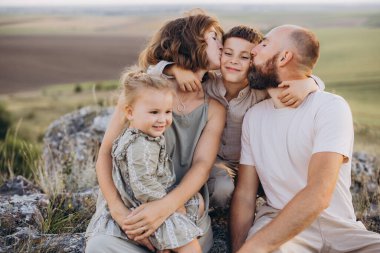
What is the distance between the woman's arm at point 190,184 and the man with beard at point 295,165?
0.23 metres

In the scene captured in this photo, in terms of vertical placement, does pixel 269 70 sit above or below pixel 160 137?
above

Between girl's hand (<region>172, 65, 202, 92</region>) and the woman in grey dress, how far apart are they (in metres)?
0.04

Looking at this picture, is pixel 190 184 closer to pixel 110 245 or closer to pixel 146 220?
pixel 146 220

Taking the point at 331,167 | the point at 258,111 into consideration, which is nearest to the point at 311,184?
the point at 331,167

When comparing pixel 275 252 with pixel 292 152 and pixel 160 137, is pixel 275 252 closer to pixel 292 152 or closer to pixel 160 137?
pixel 292 152

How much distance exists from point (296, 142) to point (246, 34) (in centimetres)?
84

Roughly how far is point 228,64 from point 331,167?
1.01m

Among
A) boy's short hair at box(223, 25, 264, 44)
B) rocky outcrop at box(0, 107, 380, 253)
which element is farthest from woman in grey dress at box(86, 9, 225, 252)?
rocky outcrop at box(0, 107, 380, 253)

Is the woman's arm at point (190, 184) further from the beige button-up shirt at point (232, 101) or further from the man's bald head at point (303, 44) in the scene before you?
the man's bald head at point (303, 44)

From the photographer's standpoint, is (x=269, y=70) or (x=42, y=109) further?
(x=42, y=109)

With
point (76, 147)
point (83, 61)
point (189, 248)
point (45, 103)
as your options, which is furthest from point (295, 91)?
point (83, 61)

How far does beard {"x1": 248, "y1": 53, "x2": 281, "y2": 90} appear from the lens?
3.21 metres

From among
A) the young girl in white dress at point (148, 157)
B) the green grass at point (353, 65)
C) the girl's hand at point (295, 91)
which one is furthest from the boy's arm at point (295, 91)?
the green grass at point (353, 65)

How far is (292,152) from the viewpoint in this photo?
3098mm
